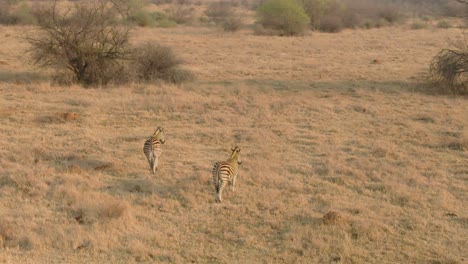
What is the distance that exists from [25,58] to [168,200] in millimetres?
17812

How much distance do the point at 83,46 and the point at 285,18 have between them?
22.2m

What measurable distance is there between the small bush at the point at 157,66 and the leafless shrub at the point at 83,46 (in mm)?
608

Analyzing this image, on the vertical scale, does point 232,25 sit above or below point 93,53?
above

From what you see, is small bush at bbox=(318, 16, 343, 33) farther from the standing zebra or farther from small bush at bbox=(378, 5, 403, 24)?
the standing zebra

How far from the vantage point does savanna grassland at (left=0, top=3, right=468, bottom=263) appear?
7.39 metres

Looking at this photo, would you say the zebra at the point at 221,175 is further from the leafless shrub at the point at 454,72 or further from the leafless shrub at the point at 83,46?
the leafless shrub at the point at 454,72

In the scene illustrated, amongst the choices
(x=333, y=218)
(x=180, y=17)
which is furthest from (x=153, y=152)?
(x=180, y=17)

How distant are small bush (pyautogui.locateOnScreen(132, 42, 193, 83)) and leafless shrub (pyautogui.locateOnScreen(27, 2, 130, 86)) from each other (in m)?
0.61

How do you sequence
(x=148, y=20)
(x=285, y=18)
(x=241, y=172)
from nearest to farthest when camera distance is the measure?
(x=241, y=172), (x=285, y=18), (x=148, y=20)

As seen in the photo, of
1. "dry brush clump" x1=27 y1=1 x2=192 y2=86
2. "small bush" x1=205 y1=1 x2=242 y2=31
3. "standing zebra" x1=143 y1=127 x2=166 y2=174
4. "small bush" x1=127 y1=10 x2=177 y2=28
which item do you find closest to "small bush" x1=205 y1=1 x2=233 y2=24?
"small bush" x1=205 y1=1 x2=242 y2=31

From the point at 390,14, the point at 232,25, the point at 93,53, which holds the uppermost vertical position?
the point at 390,14

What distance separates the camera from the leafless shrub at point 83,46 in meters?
19.6

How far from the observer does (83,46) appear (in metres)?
19.6

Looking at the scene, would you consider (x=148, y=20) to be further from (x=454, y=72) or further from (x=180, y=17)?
(x=454, y=72)
